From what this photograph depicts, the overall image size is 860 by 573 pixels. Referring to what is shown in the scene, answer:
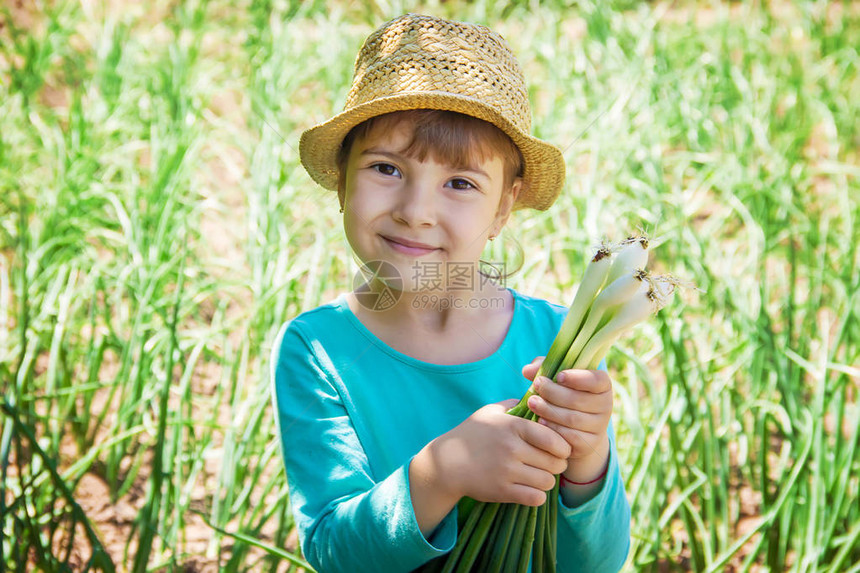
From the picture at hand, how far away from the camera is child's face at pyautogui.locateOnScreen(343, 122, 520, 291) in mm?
1012

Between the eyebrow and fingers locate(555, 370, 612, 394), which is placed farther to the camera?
the eyebrow

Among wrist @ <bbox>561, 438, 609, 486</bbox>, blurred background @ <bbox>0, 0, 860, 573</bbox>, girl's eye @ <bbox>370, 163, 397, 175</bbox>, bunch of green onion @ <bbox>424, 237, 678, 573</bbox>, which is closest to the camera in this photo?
bunch of green onion @ <bbox>424, 237, 678, 573</bbox>

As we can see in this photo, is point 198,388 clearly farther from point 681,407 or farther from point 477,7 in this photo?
point 477,7

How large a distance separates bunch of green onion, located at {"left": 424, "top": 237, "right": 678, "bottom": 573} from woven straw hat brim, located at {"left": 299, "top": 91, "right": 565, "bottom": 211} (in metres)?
0.28

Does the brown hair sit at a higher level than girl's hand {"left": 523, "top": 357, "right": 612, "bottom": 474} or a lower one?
higher

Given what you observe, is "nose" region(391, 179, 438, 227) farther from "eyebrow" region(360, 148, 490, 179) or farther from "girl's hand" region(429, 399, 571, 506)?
"girl's hand" region(429, 399, 571, 506)

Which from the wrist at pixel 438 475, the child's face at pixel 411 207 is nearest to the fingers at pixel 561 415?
the wrist at pixel 438 475

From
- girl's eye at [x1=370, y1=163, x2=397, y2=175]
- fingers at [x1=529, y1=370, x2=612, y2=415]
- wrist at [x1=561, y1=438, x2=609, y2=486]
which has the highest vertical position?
girl's eye at [x1=370, y1=163, x2=397, y2=175]

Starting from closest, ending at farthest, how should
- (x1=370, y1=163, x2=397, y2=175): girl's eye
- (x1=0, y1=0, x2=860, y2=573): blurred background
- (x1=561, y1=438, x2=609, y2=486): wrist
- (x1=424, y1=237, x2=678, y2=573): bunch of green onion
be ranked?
(x1=424, y1=237, x2=678, y2=573): bunch of green onion, (x1=561, y1=438, x2=609, y2=486): wrist, (x1=370, y1=163, x2=397, y2=175): girl's eye, (x1=0, y1=0, x2=860, y2=573): blurred background

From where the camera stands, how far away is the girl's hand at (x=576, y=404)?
0.85 metres

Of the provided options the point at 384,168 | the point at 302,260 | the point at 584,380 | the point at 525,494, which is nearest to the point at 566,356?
the point at 584,380

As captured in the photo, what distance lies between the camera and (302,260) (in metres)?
2.18

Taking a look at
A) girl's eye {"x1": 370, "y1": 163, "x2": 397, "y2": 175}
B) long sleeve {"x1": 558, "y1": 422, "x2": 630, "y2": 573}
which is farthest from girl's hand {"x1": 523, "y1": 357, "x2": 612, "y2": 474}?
girl's eye {"x1": 370, "y1": 163, "x2": 397, "y2": 175}

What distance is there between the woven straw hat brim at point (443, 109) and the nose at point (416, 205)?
0.10 metres
